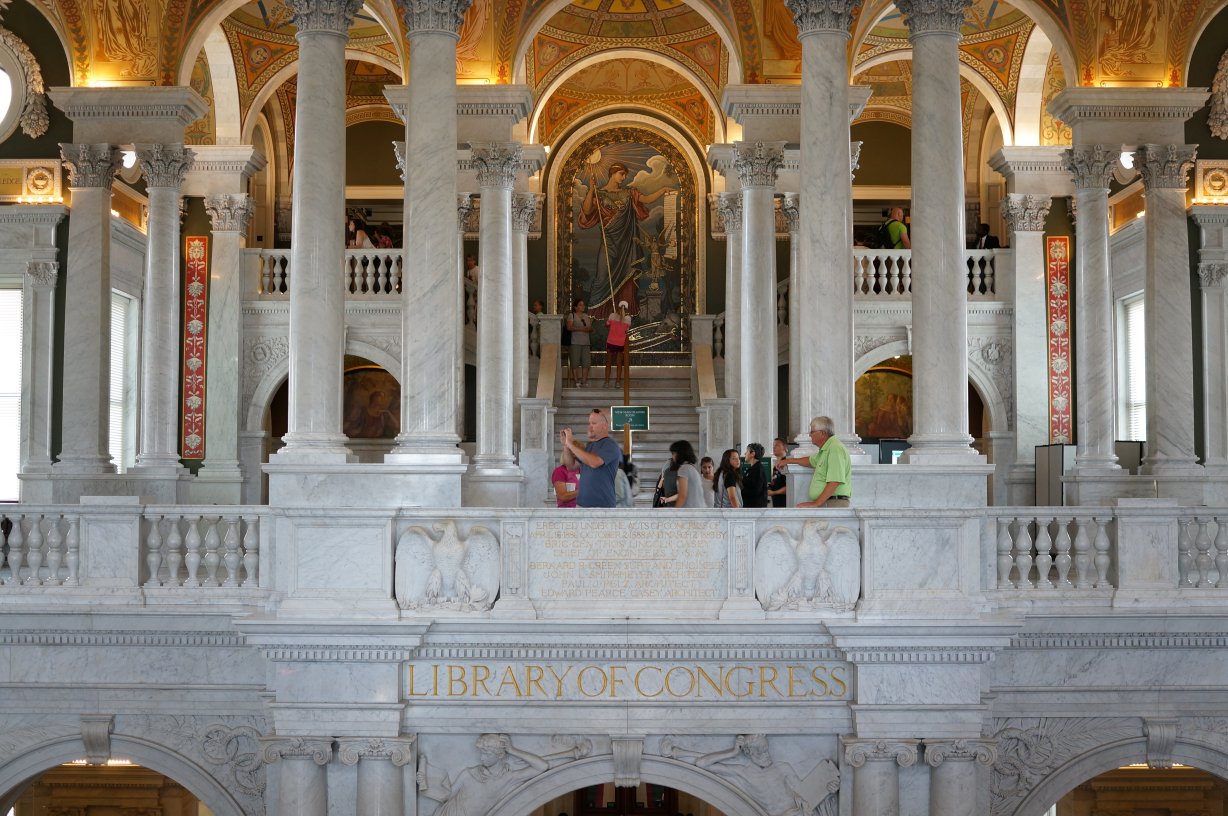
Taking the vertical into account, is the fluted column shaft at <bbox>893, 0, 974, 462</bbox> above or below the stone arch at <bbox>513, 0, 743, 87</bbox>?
below

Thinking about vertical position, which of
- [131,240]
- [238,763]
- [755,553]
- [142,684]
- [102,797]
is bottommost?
[102,797]

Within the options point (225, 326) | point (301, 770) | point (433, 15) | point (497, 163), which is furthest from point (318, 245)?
point (225, 326)

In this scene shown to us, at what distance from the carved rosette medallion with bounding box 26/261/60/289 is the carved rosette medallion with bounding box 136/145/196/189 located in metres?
2.16

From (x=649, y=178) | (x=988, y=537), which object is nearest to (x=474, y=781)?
(x=988, y=537)

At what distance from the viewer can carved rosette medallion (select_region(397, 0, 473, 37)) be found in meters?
10.7

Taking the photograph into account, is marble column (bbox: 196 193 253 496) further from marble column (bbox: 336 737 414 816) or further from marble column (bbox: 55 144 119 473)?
marble column (bbox: 336 737 414 816)

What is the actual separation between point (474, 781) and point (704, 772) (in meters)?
1.55

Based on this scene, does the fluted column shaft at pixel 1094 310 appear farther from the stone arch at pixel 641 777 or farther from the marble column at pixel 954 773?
the stone arch at pixel 641 777

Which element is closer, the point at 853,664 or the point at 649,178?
the point at 853,664

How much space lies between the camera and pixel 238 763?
9969 millimetres

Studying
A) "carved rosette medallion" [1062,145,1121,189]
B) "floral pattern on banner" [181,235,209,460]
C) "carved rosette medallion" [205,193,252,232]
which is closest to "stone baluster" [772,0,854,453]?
"carved rosette medallion" [1062,145,1121,189]

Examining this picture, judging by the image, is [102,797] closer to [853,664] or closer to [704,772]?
[704,772]

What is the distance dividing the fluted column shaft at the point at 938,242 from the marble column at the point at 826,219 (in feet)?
0.70

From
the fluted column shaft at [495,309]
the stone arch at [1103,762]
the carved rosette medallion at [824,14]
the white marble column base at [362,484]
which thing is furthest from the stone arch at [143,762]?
the carved rosette medallion at [824,14]
